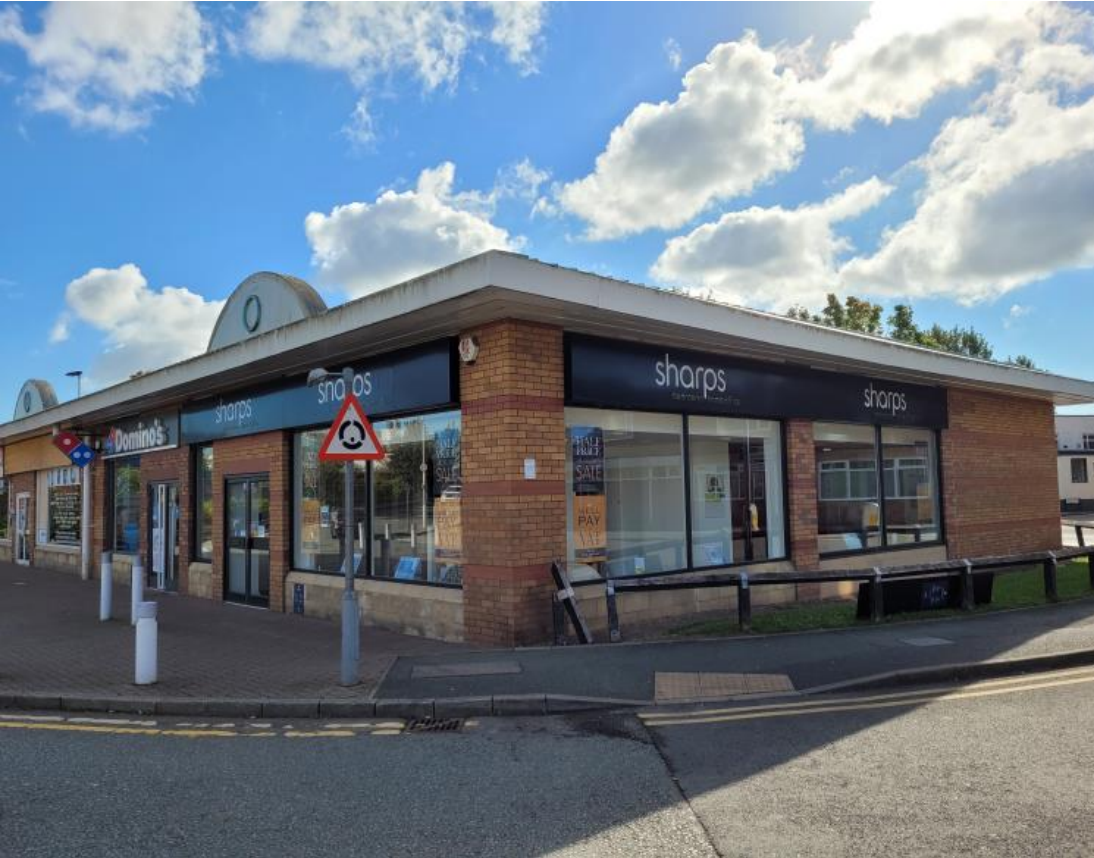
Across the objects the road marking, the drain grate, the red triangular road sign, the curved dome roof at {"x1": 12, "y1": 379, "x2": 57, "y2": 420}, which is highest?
the curved dome roof at {"x1": 12, "y1": 379, "x2": 57, "y2": 420}

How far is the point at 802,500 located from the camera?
43.4 ft

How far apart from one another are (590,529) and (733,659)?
2747mm

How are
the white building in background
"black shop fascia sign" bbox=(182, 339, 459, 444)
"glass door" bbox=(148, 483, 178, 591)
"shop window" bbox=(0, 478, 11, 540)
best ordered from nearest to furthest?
"black shop fascia sign" bbox=(182, 339, 459, 444)
"glass door" bbox=(148, 483, 178, 591)
"shop window" bbox=(0, 478, 11, 540)
the white building in background

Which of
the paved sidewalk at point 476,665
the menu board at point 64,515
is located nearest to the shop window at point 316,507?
the paved sidewalk at point 476,665

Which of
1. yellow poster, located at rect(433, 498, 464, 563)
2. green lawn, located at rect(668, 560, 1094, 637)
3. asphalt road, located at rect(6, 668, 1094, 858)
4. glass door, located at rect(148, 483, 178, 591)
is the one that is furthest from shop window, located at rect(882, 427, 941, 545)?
glass door, located at rect(148, 483, 178, 591)

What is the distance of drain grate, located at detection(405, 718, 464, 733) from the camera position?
6633 mm

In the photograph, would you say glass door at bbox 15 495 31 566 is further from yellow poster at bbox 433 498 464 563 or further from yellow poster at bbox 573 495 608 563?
yellow poster at bbox 573 495 608 563

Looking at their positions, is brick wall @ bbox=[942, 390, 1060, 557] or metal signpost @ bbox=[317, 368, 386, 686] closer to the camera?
metal signpost @ bbox=[317, 368, 386, 686]

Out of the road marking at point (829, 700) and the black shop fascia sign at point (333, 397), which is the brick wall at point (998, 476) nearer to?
the road marking at point (829, 700)

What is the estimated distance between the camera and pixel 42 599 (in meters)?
15.9

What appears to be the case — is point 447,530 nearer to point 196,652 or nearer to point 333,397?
point 333,397

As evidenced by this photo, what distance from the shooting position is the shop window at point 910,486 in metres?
15.4

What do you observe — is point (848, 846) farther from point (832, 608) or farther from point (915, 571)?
point (832, 608)

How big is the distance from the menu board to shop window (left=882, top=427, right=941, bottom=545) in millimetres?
20066
